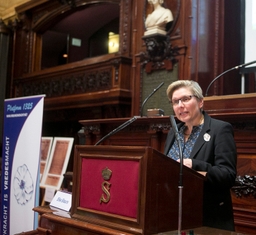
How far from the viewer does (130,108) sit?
5.49 m

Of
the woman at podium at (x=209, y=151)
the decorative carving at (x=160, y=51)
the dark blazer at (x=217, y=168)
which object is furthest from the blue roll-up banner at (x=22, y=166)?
the dark blazer at (x=217, y=168)

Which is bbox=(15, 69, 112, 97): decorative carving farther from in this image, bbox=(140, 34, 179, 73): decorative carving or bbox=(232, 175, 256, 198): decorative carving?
bbox=(232, 175, 256, 198): decorative carving

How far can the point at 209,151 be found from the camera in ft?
5.81

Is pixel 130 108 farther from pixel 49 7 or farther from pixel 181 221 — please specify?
pixel 181 221

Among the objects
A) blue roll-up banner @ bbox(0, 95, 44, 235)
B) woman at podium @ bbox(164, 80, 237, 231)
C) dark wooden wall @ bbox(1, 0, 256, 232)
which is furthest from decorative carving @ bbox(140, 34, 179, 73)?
woman at podium @ bbox(164, 80, 237, 231)

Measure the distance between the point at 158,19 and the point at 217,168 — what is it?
349 centimetres

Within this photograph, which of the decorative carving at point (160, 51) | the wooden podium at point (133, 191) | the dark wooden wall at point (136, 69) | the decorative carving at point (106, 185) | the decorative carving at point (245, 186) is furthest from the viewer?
the decorative carving at point (160, 51)

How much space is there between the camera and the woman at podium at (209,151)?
1.69 metres

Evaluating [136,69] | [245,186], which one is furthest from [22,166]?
[136,69]

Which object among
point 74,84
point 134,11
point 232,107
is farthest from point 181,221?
point 74,84

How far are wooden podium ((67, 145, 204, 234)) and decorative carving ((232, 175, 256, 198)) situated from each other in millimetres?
1214

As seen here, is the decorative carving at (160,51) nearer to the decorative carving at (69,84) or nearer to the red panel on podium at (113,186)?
the decorative carving at (69,84)

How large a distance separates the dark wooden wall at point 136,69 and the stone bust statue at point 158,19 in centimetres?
9

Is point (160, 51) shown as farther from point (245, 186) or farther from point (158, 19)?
point (245, 186)
